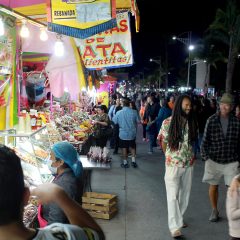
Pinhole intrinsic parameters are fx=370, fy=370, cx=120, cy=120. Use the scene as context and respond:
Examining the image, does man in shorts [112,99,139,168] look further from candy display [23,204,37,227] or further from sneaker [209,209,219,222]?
candy display [23,204,37,227]

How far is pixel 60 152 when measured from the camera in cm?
343

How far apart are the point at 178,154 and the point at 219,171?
871 mm

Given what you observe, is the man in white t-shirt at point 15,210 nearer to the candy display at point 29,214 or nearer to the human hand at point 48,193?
the human hand at point 48,193

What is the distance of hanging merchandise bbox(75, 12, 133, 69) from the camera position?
748cm

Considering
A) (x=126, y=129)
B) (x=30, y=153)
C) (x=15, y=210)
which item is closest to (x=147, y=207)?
(x=30, y=153)

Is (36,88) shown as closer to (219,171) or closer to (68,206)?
(219,171)

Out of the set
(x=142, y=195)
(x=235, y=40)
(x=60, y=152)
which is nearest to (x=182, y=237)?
(x=142, y=195)

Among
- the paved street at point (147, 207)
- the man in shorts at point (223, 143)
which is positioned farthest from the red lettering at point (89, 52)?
the man in shorts at point (223, 143)

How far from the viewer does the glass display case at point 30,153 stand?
14.5 feet

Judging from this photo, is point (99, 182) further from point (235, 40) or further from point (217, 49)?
point (217, 49)

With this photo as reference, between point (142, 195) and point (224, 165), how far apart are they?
219cm

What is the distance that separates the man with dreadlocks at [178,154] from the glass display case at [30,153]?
1.71 meters

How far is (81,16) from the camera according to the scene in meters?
4.72

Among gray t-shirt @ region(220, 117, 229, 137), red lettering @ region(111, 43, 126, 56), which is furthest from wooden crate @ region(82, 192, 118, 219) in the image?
red lettering @ region(111, 43, 126, 56)
